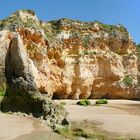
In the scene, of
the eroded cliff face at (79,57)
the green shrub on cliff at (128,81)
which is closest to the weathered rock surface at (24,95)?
the eroded cliff face at (79,57)

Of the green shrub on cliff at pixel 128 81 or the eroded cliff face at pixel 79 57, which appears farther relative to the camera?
the green shrub on cliff at pixel 128 81

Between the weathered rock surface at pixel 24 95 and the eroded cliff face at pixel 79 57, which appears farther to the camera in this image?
the eroded cliff face at pixel 79 57

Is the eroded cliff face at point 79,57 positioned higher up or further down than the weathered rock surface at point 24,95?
higher up

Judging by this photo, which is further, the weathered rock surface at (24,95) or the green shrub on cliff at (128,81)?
the green shrub on cliff at (128,81)

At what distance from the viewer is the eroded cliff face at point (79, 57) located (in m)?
42.3

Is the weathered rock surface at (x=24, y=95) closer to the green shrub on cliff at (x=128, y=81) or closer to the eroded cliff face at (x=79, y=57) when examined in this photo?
the eroded cliff face at (x=79, y=57)

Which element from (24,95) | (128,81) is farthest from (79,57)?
(24,95)

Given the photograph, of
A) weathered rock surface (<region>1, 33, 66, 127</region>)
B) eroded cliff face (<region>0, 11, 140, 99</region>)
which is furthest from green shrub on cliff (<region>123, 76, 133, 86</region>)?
weathered rock surface (<region>1, 33, 66, 127</region>)

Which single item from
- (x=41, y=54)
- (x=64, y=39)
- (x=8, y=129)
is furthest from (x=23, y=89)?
(x=64, y=39)

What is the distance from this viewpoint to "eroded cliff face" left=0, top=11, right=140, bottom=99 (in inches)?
1665

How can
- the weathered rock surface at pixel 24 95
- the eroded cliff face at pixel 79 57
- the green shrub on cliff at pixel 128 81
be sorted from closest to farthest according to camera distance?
the weathered rock surface at pixel 24 95 → the eroded cliff face at pixel 79 57 → the green shrub on cliff at pixel 128 81

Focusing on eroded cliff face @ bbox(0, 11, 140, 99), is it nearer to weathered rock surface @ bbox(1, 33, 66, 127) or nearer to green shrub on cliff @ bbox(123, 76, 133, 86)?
green shrub on cliff @ bbox(123, 76, 133, 86)

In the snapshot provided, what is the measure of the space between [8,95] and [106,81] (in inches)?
1219

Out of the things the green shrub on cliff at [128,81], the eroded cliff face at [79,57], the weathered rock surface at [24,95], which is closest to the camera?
the weathered rock surface at [24,95]
